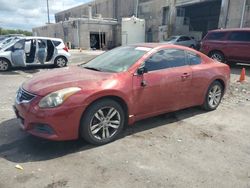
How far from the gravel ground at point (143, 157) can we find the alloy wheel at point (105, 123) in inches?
7.5

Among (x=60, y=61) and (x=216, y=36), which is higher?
(x=216, y=36)

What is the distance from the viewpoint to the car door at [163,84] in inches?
169

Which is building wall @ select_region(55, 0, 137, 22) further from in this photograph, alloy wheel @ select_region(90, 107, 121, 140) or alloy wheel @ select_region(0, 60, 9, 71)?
alloy wheel @ select_region(90, 107, 121, 140)

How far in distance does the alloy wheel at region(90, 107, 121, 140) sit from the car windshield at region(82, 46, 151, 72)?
0.76m

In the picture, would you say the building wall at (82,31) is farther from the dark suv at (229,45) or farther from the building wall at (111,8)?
the dark suv at (229,45)

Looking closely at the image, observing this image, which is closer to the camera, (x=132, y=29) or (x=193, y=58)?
(x=193, y=58)

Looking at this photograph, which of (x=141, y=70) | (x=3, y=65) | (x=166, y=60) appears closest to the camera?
(x=141, y=70)

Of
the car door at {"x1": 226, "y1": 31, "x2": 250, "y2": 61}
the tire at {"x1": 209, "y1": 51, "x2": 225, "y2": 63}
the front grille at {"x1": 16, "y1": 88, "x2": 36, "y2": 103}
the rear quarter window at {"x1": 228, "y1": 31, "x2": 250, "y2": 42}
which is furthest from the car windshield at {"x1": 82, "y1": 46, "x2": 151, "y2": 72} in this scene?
the tire at {"x1": 209, "y1": 51, "x2": 225, "y2": 63}

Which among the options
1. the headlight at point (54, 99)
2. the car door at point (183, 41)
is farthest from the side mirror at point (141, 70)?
the car door at point (183, 41)

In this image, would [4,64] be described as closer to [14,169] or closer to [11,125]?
[11,125]

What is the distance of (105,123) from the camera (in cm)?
398

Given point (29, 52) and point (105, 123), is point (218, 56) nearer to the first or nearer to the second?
point (29, 52)

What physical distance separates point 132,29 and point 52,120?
91.2 feet

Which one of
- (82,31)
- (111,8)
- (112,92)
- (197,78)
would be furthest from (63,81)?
(111,8)
